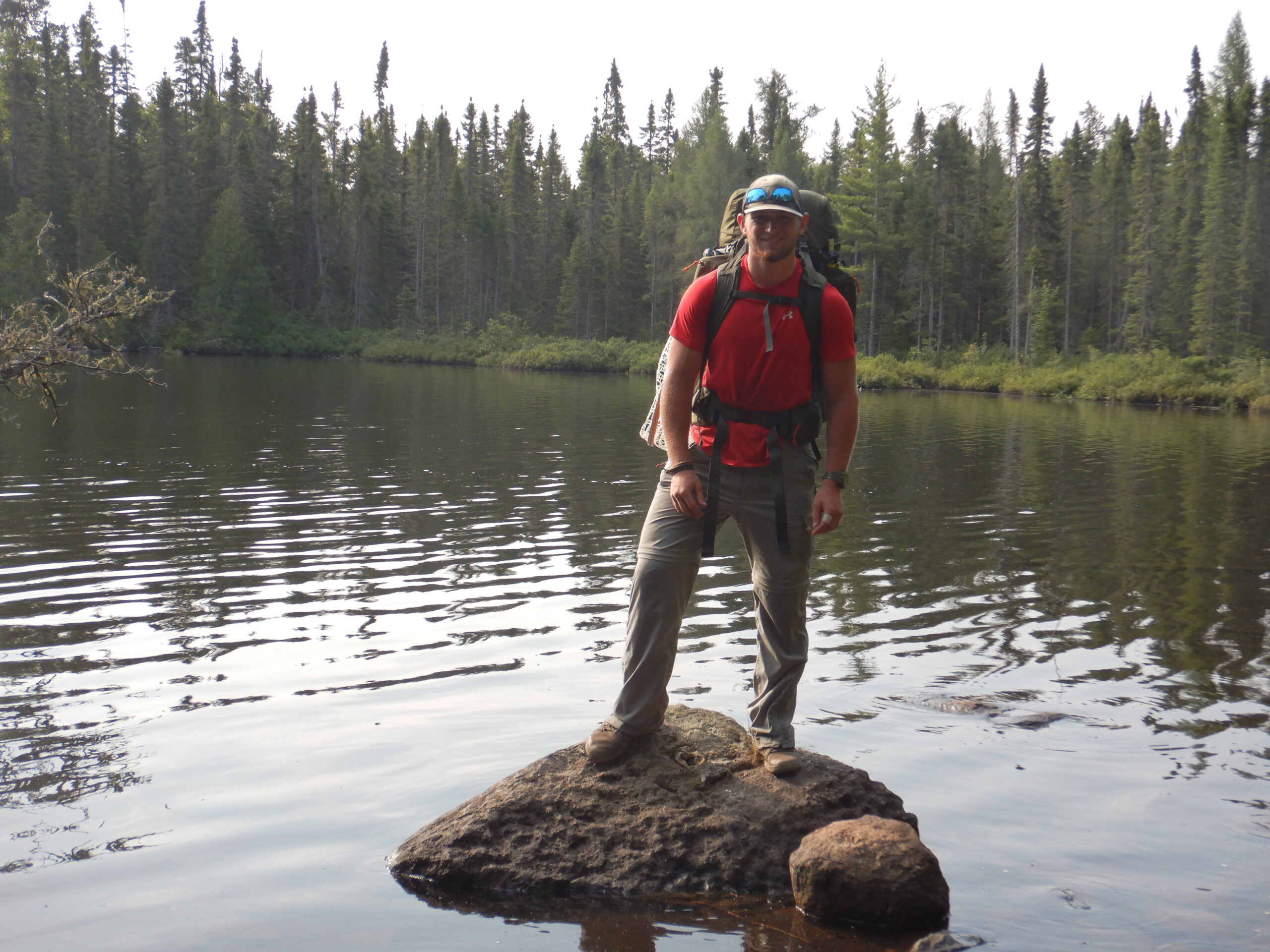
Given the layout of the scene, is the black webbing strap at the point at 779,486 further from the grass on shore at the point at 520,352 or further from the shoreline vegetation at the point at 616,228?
the grass on shore at the point at 520,352

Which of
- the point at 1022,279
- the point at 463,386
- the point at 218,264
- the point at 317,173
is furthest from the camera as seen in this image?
the point at 317,173

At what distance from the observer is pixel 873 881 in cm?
395

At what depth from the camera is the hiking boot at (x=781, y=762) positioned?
173 inches

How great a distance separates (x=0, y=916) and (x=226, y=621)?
445 cm

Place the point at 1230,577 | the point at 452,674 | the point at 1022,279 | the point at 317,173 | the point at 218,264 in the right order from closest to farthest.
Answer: the point at 452,674, the point at 1230,577, the point at 1022,279, the point at 218,264, the point at 317,173

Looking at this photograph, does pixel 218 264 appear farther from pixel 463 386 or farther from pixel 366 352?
pixel 463 386

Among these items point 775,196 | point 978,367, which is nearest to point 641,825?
point 775,196

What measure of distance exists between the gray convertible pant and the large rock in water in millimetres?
212

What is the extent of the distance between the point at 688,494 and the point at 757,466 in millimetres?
294

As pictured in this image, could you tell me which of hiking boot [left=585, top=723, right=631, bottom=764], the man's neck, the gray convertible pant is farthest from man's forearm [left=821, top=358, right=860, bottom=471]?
hiking boot [left=585, top=723, right=631, bottom=764]

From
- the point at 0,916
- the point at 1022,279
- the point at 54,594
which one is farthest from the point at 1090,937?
the point at 1022,279

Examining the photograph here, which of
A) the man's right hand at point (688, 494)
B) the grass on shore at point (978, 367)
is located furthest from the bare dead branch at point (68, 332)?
the grass on shore at point (978, 367)

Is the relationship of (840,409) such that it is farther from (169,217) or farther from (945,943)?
(169,217)

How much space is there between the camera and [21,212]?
6362cm
